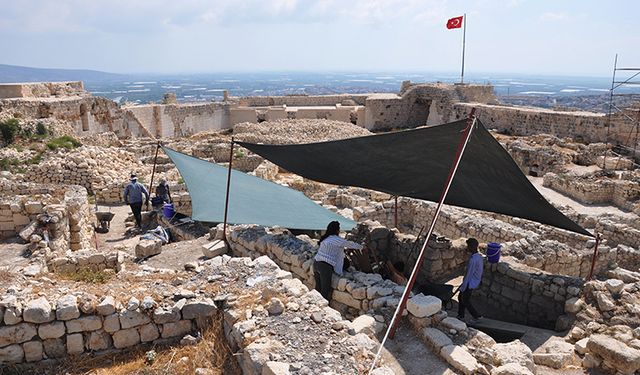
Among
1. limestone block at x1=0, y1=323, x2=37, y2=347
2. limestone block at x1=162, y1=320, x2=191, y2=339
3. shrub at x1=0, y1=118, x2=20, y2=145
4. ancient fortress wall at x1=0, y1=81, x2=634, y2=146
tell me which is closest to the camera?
limestone block at x1=0, y1=323, x2=37, y2=347

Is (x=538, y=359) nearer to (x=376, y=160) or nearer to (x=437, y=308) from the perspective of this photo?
(x=437, y=308)

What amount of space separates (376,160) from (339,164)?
0.72m

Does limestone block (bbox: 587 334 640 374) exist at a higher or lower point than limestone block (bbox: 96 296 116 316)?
lower

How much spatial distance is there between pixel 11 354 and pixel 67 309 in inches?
27.3

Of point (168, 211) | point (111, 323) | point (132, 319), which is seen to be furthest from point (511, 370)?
point (168, 211)

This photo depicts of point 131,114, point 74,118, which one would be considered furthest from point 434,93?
point 74,118

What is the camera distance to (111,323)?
4.79m

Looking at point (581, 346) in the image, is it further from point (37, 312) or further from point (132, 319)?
point (37, 312)

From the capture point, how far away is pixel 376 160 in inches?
311

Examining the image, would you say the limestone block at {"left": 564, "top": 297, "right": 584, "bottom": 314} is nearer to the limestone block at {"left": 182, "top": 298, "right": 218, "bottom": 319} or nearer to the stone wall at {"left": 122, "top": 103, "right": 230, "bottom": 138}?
the limestone block at {"left": 182, "top": 298, "right": 218, "bottom": 319}

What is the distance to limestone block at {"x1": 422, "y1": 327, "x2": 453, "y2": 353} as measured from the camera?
5.22 meters

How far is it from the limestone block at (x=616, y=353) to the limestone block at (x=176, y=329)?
4867 millimetres

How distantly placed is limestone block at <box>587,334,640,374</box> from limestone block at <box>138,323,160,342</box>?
5188 mm

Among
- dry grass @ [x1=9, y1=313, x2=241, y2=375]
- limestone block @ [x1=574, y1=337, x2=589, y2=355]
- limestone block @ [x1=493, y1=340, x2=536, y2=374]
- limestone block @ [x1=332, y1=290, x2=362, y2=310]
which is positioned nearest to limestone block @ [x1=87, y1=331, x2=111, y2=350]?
dry grass @ [x1=9, y1=313, x2=241, y2=375]
